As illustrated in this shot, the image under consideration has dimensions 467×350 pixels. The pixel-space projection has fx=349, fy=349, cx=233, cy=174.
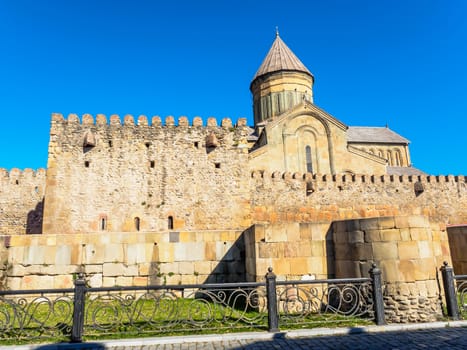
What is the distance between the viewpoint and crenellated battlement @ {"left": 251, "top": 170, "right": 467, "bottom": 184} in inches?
779

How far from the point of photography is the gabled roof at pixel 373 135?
121ft

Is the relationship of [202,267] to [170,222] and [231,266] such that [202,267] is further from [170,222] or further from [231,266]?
[170,222]

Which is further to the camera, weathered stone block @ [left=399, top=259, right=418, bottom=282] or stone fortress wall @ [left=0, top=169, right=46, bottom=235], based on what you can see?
stone fortress wall @ [left=0, top=169, right=46, bottom=235]

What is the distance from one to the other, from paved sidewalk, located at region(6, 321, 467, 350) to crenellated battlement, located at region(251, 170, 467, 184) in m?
13.7

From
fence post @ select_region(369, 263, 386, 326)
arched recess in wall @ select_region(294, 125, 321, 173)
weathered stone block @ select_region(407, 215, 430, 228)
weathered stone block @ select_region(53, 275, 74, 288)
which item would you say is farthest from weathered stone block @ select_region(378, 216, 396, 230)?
arched recess in wall @ select_region(294, 125, 321, 173)

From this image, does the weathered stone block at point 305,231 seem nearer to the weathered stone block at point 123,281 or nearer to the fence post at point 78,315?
the weathered stone block at point 123,281

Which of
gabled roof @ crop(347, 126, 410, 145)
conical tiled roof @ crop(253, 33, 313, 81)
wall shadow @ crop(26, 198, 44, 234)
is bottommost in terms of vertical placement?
wall shadow @ crop(26, 198, 44, 234)

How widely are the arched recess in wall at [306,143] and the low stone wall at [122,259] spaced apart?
16.1m

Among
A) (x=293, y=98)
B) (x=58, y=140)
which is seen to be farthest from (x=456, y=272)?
(x=293, y=98)

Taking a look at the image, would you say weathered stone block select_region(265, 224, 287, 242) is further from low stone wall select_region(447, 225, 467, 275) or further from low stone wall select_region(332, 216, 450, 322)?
low stone wall select_region(447, 225, 467, 275)

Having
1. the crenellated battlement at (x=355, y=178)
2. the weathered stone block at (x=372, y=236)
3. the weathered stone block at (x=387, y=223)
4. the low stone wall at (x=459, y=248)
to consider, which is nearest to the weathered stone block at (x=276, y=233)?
the weathered stone block at (x=372, y=236)

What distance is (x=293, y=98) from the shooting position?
102 ft

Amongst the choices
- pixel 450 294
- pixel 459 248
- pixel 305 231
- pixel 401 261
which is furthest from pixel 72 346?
pixel 459 248

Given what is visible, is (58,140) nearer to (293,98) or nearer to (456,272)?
(456,272)
